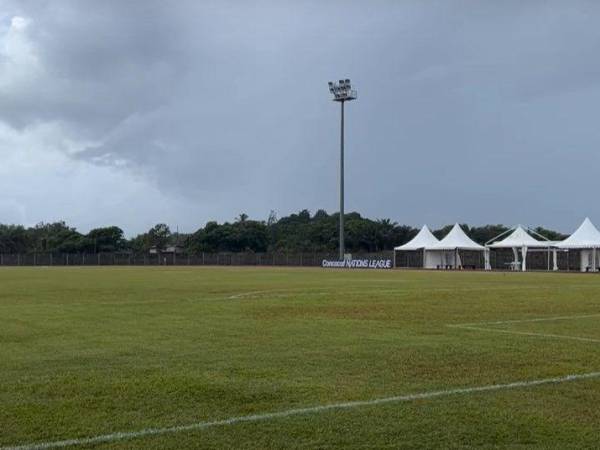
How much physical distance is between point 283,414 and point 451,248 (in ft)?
245

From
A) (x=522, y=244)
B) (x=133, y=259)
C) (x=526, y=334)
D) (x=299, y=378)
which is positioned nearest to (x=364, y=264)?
(x=522, y=244)

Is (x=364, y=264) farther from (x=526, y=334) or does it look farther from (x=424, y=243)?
(x=526, y=334)

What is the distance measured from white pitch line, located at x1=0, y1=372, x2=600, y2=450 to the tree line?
12296 cm

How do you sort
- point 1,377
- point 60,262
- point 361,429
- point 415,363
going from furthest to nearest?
point 60,262, point 415,363, point 1,377, point 361,429

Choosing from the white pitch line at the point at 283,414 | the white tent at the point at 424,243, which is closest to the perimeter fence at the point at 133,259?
the white tent at the point at 424,243

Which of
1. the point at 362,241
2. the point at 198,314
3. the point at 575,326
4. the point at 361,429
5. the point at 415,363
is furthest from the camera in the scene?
the point at 362,241

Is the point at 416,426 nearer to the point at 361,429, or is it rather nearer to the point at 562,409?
the point at 361,429

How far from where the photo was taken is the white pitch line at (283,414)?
22.2ft

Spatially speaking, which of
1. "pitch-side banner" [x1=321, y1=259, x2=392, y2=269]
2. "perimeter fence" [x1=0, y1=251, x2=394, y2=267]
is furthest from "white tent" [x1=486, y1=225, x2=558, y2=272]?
"perimeter fence" [x1=0, y1=251, x2=394, y2=267]

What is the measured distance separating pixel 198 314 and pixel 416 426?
12641 millimetres


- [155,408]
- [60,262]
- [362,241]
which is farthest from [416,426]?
[362,241]

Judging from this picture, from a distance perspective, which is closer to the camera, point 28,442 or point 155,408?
point 28,442

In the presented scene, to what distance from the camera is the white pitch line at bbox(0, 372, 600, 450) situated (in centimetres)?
678

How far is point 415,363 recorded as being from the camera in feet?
36.3
